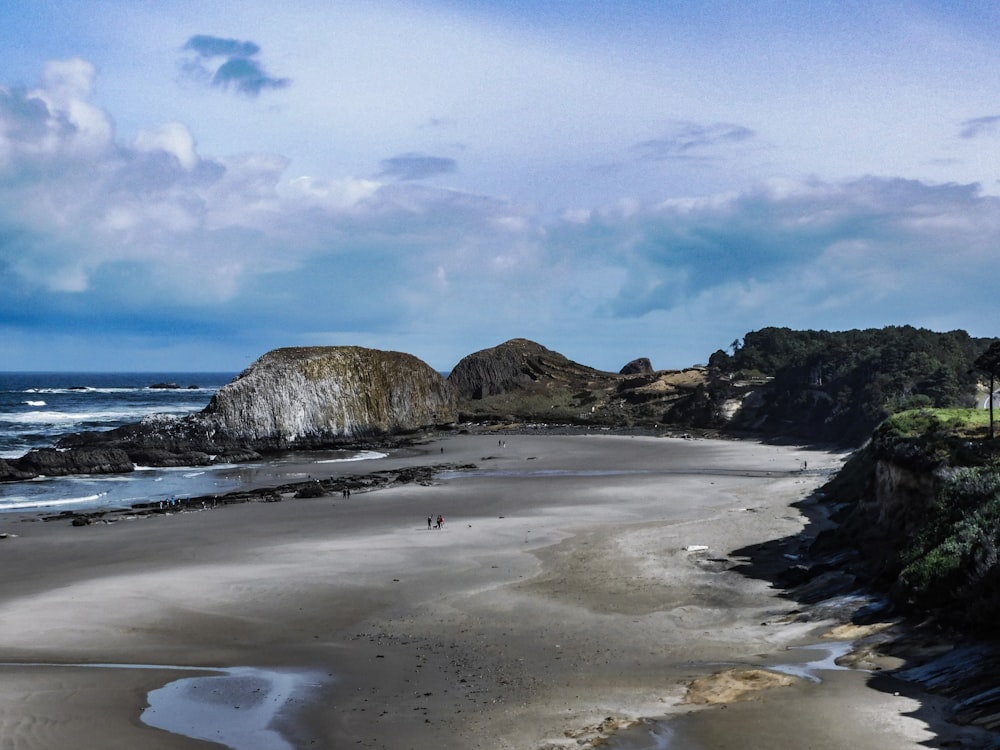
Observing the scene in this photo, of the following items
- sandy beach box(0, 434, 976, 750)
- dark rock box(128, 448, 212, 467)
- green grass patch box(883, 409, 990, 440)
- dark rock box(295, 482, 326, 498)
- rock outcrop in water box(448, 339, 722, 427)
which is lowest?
sandy beach box(0, 434, 976, 750)

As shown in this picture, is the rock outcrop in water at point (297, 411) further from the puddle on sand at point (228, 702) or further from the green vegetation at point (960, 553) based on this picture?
the green vegetation at point (960, 553)

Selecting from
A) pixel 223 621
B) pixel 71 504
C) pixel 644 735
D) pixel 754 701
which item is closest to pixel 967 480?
pixel 754 701

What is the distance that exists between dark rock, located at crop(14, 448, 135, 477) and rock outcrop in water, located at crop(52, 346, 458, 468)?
3.89 m

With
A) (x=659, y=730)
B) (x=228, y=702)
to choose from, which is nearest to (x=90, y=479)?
(x=228, y=702)

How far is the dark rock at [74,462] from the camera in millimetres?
49625

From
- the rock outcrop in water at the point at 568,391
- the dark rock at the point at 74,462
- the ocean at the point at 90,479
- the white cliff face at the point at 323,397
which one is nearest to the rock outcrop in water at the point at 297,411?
the white cliff face at the point at 323,397

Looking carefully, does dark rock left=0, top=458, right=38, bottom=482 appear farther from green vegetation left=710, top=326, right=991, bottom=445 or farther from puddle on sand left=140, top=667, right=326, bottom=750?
green vegetation left=710, top=326, right=991, bottom=445

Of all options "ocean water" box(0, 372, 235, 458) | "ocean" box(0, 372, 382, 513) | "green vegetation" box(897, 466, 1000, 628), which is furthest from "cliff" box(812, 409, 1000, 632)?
"ocean water" box(0, 372, 235, 458)

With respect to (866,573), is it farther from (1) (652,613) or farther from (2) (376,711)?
(2) (376,711)

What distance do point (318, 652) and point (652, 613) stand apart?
7.74 metres

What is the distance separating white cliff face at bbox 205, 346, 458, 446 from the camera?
67.8m

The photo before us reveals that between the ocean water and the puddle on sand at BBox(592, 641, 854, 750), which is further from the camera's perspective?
the ocean water

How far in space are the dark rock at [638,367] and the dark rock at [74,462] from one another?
70951 millimetres

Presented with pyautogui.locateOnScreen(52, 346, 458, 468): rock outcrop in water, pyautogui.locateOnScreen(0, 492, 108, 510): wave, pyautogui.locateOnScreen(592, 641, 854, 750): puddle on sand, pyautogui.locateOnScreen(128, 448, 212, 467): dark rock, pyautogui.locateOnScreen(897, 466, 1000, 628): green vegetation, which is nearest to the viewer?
pyautogui.locateOnScreen(592, 641, 854, 750): puddle on sand
